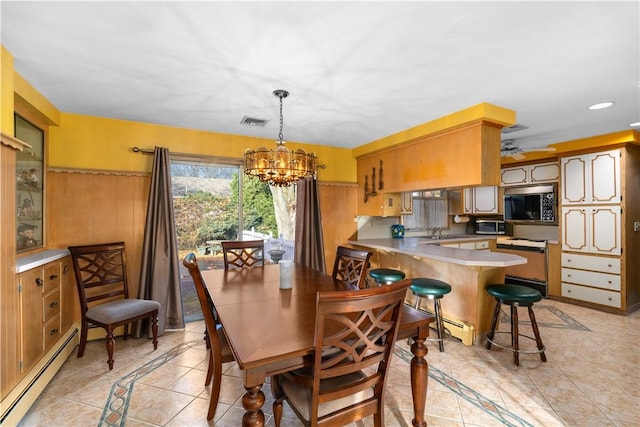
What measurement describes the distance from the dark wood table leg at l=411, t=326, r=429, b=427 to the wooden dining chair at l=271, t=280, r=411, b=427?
262 millimetres

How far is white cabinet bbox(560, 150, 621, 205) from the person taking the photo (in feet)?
12.8

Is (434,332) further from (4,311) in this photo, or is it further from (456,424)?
(4,311)

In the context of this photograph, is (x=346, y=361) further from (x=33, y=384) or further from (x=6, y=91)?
(x=6, y=91)

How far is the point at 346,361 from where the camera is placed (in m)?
1.53

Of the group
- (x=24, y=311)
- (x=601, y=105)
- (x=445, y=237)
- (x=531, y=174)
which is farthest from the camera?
(x=445, y=237)

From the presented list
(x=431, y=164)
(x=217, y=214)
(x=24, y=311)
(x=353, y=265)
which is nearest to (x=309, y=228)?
(x=217, y=214)

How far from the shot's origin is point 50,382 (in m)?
2.30

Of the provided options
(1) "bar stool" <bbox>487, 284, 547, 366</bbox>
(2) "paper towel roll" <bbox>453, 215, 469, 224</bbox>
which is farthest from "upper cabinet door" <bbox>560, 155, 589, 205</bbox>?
(1) "bar stool" <bbox>487, 284, 547, 366</bbox>

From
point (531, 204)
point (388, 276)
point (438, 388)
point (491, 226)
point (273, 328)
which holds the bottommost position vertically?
point (438, 388)

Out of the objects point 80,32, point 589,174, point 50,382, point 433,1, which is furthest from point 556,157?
point 50,382

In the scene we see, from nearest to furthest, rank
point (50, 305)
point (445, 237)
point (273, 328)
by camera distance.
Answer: point (273, 328) → point (50, 305) → point (445, 237)

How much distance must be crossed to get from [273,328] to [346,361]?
420 millimetres

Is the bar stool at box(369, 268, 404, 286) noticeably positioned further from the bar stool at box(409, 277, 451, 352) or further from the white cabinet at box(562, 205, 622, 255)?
the white cabinet at box(562, 205, 622, 255)

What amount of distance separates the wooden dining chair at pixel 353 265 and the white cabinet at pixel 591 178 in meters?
3.77
